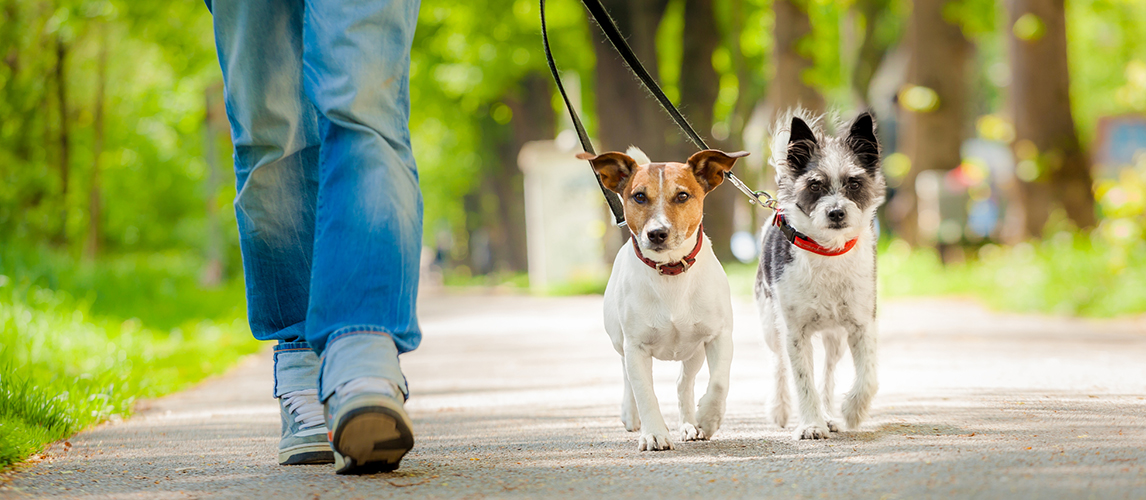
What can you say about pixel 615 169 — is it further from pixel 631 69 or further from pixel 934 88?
pixel 934 88

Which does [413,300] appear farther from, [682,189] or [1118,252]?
[1118,252]

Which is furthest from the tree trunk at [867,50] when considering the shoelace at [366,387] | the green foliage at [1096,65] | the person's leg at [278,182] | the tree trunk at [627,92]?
the shoelace at [366,387]

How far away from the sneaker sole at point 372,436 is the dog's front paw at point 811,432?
162 centimetres

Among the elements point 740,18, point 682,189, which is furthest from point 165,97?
point 682,189

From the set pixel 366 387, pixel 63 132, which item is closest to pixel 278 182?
pixel 366 387

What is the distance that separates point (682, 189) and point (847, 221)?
0.66 meters

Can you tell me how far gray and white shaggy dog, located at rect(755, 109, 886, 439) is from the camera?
425cm

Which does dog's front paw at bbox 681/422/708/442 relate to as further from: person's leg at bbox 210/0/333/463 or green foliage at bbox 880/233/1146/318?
green foliage at bbox 880/233/1146/318

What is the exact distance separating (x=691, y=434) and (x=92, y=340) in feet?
16.6

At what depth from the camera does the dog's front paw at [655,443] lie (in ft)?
12.6

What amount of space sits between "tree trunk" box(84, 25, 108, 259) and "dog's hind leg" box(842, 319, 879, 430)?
13.6 meters

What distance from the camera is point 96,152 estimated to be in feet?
52.5

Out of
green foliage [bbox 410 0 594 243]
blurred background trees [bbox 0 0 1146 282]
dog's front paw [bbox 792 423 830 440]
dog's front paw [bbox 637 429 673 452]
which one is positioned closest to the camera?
dog's front paw [bbox 637 429 673 452]

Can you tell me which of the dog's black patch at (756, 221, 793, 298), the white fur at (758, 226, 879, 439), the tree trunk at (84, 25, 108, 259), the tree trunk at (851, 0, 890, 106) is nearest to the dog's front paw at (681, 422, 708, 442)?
the white fur at (758, 226, 879, 439)
